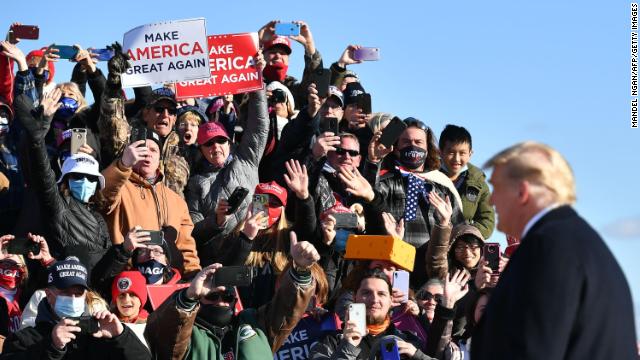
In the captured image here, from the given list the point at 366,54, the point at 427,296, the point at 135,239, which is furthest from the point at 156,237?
the point at 366,54

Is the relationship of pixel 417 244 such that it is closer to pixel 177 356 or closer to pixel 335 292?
pixel 335 292

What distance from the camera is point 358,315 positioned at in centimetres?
922

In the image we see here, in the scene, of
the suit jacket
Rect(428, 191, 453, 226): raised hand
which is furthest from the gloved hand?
the suit jacket

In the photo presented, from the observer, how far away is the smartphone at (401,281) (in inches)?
431

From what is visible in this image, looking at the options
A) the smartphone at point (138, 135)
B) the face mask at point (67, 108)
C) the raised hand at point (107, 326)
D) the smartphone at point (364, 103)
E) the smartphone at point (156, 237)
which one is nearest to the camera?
the raised hand at point (107, 326)

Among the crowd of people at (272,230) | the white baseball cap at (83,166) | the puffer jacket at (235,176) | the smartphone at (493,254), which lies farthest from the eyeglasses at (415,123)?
the white baseball cap at (83,166)

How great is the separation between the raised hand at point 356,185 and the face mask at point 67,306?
363 centimetres

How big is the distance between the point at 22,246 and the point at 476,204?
554 centimetres

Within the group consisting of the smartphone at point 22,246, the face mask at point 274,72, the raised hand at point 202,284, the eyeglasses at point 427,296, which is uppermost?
the face mask at point 274,72

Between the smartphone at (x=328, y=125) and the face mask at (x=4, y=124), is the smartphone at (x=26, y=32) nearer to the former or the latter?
the face mask at (x=4, y=124)

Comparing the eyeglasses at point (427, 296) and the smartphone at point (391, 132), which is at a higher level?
the smartphone at point (391, 132)

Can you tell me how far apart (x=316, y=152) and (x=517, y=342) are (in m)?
7.93

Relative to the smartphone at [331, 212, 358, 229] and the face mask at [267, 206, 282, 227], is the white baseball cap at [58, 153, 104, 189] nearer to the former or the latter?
the face mask at [267, 206, 282, 227]

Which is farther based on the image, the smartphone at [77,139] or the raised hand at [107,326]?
the smartphone at [77,139]
